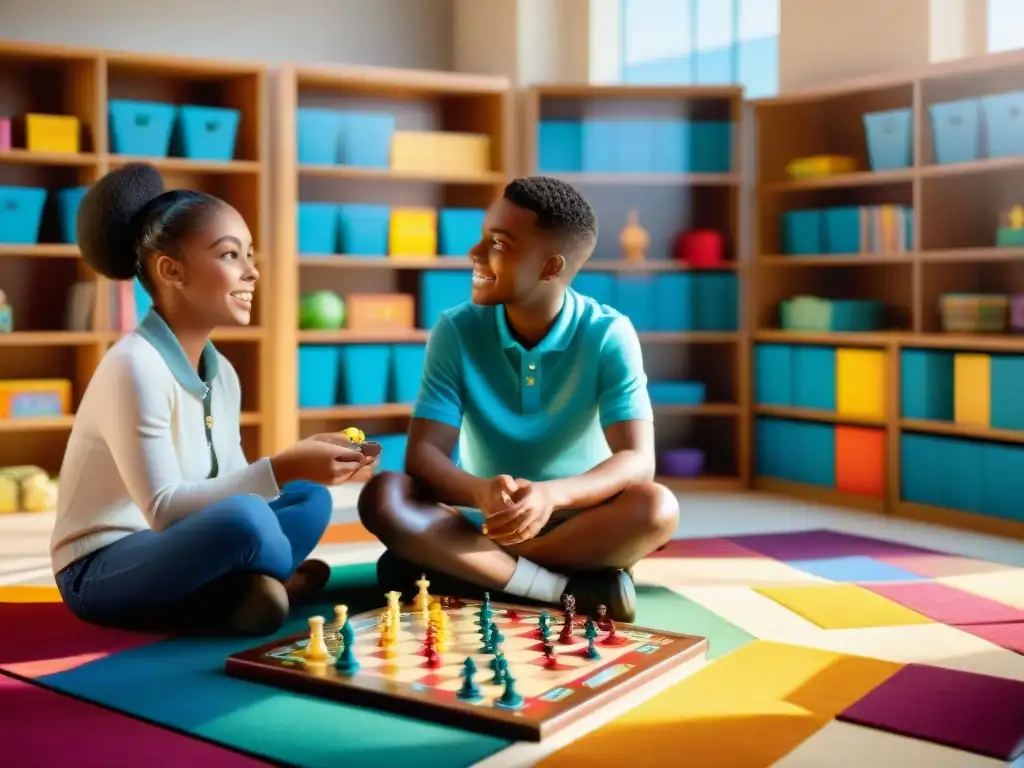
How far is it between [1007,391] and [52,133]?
11.1 feet

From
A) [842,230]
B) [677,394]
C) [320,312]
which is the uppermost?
[842,230]

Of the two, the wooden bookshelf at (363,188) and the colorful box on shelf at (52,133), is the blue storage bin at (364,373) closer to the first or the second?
the wooden bookshelf at (363,188)

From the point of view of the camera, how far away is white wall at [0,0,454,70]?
4754 millimetres

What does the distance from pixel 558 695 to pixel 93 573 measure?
104cm

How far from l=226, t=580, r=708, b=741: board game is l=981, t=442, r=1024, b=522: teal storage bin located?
1.97 meters

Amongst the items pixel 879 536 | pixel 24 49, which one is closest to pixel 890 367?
pixel 879 536

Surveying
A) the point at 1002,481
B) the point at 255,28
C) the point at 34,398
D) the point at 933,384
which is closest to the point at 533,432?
the point at 1002,481

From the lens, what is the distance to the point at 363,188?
5.25 meters

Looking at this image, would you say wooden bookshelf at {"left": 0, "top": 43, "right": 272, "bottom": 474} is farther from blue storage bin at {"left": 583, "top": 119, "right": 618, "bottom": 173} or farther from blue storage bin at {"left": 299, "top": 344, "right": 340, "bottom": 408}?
blue storage bin at {"left": 583, "top": 119, "right": 618, "bottom": 173}

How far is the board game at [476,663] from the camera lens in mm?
1993

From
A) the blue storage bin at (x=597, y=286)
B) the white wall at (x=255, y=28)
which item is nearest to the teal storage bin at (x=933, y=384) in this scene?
the blue storage bin at (x=597, y=286)

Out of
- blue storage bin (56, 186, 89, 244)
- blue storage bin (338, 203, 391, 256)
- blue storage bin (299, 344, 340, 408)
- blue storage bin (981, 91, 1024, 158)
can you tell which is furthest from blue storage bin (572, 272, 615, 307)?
blue storage bin (56, 186, 89, 244)

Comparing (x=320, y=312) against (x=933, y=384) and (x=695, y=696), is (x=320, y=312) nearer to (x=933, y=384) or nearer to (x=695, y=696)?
(x=933, y=384)

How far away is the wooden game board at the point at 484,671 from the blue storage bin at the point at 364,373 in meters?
2.38
